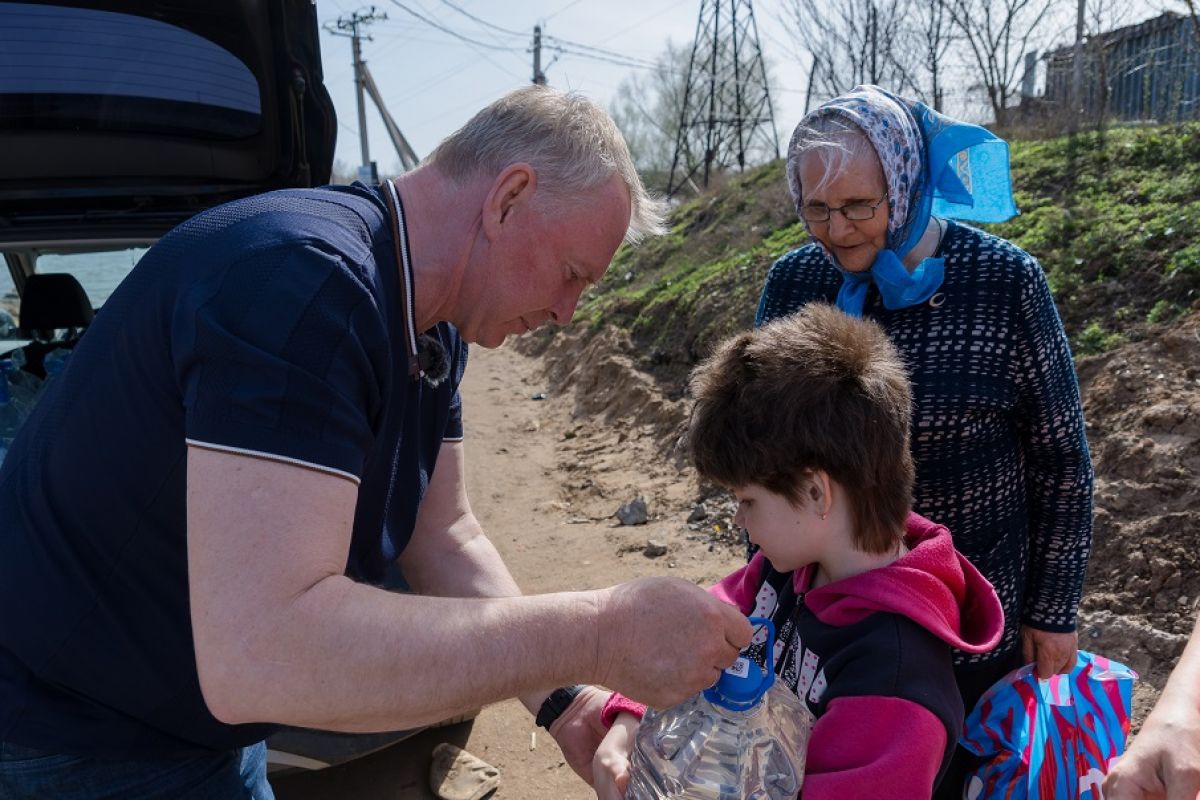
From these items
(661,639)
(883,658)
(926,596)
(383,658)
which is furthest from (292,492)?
(926,596)

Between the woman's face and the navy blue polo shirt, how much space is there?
4.19ft

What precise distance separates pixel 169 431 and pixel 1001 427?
1852 millimetres

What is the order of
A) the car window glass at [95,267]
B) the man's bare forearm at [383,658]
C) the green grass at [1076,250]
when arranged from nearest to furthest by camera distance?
the man's bare forearm at [383,658], the car window glass at [95,267], the green grass at [1076,250]

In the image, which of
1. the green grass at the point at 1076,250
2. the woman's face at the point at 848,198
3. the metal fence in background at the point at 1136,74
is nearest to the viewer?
the woman's face at the point at 848,198

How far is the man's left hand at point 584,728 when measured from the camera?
1.91 meters

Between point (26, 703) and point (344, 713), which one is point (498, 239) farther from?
point (26, 703)

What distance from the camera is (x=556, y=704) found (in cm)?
197

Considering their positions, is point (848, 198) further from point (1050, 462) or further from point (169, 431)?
point (169, 431)

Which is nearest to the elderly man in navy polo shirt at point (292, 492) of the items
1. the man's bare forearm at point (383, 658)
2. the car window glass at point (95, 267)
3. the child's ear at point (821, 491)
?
the man's bare forearm at point (383, 658)

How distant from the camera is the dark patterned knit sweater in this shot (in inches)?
85.7

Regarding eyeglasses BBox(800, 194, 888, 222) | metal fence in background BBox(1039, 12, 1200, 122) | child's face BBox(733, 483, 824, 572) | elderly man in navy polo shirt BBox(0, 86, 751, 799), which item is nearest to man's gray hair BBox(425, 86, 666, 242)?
elderly man in navy polo shirt BBox(0, 86, 751, 799)

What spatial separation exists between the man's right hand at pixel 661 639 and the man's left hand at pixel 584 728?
59 cm

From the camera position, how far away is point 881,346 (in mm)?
1778

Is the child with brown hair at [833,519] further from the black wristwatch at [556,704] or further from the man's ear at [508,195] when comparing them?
the man's ear at [508,195]
